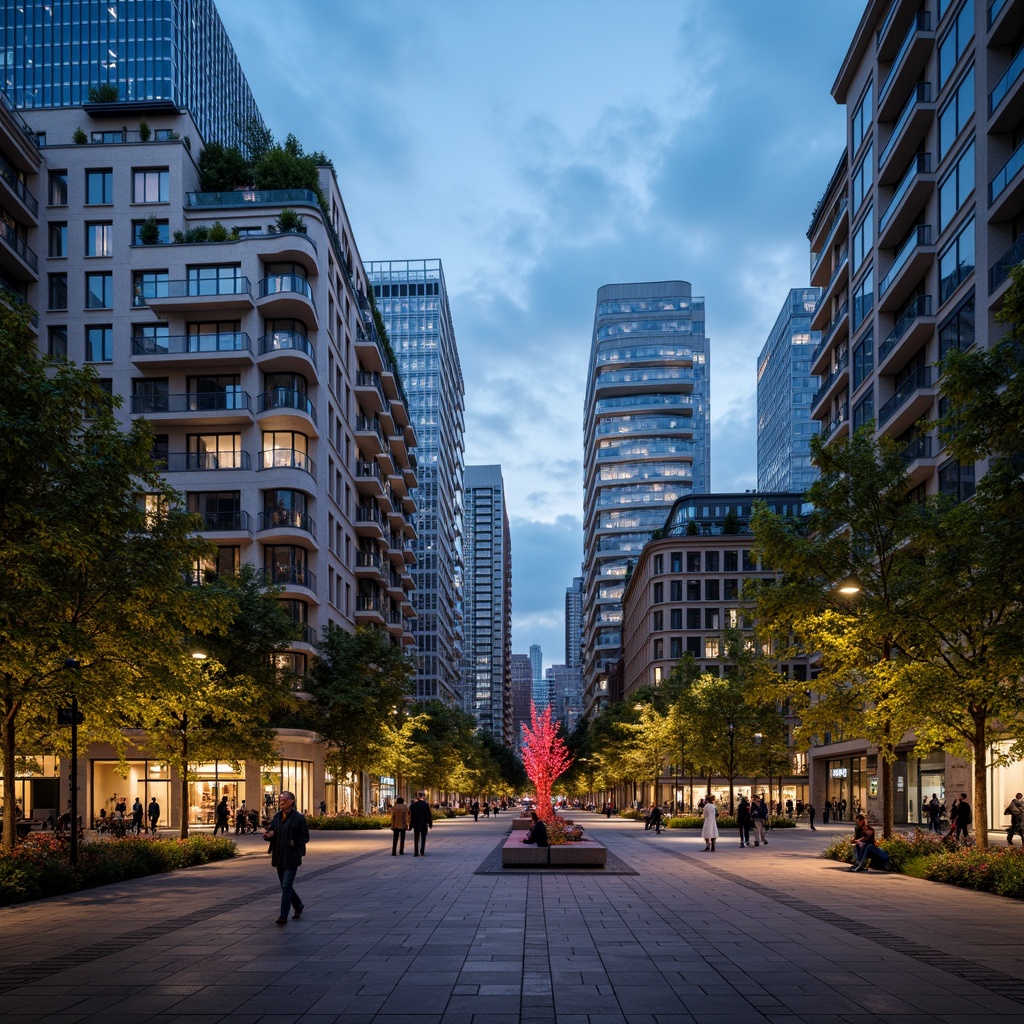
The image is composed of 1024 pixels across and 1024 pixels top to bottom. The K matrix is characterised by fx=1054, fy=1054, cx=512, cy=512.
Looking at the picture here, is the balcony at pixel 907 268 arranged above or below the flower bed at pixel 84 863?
above

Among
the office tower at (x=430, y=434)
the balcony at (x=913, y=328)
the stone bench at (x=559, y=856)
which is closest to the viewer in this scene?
the stone bench at (x=559, y=856)

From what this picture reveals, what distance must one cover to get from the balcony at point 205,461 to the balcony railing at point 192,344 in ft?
19.2

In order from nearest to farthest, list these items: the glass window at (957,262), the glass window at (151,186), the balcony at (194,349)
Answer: the glass window at (957,262)
the balcony at (194,349)
the glass window at (151,186)

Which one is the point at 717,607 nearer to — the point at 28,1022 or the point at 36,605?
the point at 36,605

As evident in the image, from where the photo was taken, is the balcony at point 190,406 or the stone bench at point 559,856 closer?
the stone bench at point 559,856

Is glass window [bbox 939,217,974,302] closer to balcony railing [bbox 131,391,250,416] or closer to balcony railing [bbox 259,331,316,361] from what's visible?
balcony railing [bbox 259,331,316,361]

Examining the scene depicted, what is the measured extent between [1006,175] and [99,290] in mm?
49482

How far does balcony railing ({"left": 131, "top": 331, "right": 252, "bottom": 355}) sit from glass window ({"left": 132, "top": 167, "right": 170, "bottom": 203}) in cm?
893

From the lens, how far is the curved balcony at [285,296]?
60.2 meters

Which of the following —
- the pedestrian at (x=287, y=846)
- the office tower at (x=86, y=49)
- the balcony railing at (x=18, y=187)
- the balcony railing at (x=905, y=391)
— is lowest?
the pedestrian at (x=287, y=846)

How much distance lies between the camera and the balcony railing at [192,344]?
2371 inches

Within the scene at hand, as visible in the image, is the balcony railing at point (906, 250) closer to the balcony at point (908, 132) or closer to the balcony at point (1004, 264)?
the balcony at point (908, 132)

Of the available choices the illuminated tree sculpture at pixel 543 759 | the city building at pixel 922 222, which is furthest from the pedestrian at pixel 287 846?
the city building at pixel 922 222

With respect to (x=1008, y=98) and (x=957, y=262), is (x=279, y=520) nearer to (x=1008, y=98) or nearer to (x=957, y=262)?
(x=957, y=262)
